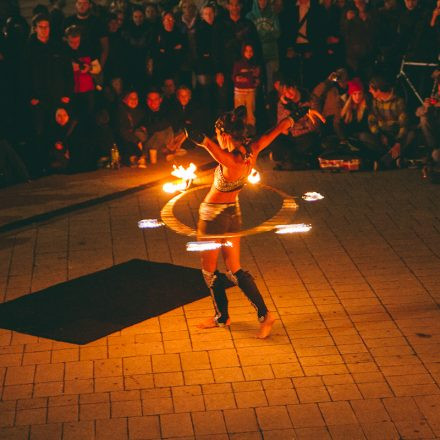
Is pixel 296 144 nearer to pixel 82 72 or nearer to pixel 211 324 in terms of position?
pixel 82 72

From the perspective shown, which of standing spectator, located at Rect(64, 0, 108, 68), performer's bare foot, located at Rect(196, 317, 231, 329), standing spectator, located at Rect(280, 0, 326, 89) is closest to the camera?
performer's bare foot, located at Rect(196, 317, 231, 329)

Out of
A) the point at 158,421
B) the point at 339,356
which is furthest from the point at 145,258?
the point at 158,421

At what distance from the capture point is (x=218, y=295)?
29.3ft

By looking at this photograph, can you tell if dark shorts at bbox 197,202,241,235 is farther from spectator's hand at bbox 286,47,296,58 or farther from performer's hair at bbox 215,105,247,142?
spectator's hand at bbox 286,47,296,58

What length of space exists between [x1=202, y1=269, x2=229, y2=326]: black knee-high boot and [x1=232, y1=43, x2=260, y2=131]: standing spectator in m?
8.20

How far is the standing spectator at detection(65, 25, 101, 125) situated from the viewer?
15672 millimetres

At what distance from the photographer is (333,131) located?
55.1ft

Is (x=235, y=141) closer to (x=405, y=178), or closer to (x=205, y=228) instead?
(x=205, y=228)

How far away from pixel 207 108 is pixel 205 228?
819 cm

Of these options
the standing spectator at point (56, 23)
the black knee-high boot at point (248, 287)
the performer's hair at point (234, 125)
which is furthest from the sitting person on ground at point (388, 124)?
the performer's hair at point (234, 125)

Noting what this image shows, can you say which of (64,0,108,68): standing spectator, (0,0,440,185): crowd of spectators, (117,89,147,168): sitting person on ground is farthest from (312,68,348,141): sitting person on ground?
(64,0,108,68): standing spectator

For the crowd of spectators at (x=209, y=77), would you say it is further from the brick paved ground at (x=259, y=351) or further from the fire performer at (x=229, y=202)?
the fire performer at (x=229, y=202)

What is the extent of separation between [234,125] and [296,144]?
7310mm

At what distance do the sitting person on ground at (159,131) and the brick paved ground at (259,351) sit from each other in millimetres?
3590
